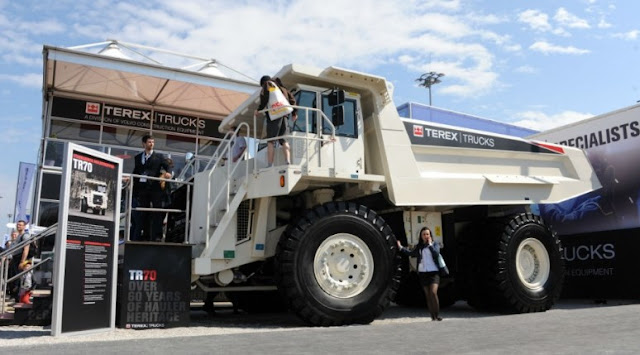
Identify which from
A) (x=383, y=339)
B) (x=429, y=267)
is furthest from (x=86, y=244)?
(x=429, y=267)

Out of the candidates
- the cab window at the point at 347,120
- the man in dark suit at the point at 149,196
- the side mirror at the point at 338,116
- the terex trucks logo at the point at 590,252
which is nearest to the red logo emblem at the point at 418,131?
the cab window at the point at 347,120

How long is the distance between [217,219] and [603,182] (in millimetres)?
8381

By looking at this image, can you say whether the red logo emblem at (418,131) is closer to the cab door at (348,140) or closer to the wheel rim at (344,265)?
the cab door at (348,140)

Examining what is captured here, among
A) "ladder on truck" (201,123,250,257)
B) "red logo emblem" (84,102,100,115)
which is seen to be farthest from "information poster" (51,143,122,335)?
"red logo emblem" (84,102,100,115)

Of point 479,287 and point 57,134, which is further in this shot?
point 57,134

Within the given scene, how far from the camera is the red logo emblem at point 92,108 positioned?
15.2 metres

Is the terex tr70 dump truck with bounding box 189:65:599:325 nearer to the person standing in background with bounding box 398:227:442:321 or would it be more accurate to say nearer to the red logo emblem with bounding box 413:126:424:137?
the red logo emblem with bounding box 413:126:424:137

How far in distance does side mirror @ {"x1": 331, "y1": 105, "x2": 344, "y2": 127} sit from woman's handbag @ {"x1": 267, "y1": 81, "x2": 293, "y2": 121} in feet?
2.36

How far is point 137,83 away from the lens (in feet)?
44.7

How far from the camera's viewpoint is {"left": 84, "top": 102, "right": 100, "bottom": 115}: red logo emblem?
1517cm

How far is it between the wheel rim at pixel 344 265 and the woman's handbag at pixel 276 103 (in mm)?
1873

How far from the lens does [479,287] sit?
921cm

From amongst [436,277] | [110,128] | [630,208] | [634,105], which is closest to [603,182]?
[630,208]

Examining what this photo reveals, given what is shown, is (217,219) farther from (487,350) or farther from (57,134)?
(57,134)
